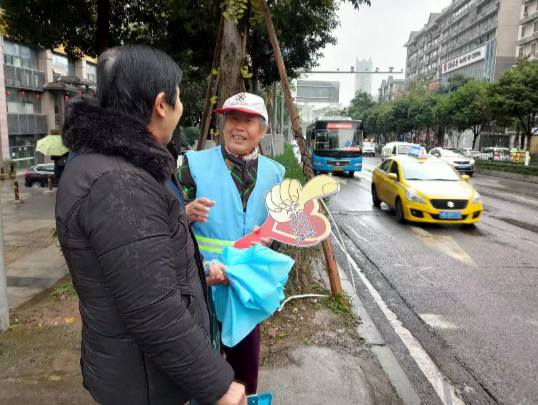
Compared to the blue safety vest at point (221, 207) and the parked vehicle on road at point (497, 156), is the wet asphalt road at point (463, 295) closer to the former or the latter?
the blue safety vest at point (221, 207)

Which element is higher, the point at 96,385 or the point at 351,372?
the point at 96,385

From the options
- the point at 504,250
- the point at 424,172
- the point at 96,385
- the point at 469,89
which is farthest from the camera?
the point at 469,89

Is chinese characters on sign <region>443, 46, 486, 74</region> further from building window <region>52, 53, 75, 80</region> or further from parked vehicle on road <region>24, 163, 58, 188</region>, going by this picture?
parked vehicle on road <region>24, 163, 58, 188</region>

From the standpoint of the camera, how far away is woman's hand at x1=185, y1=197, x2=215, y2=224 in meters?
1.95

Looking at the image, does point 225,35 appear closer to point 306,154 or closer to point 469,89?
point 306,154

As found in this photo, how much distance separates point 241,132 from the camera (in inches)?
86.5

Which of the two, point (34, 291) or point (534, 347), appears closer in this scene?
point (534, 347)

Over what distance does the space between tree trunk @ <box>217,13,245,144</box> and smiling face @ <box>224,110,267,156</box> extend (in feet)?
7.51

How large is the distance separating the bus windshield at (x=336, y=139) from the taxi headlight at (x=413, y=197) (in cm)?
968

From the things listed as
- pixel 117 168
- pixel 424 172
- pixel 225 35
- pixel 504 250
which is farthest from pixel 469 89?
pixel 117 168

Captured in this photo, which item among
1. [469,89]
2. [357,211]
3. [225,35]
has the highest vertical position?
[469,89]

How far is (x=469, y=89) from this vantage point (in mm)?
30984

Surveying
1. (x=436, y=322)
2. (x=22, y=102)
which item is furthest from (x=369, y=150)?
(x=436, y=322)

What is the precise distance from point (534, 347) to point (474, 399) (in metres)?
1.20
